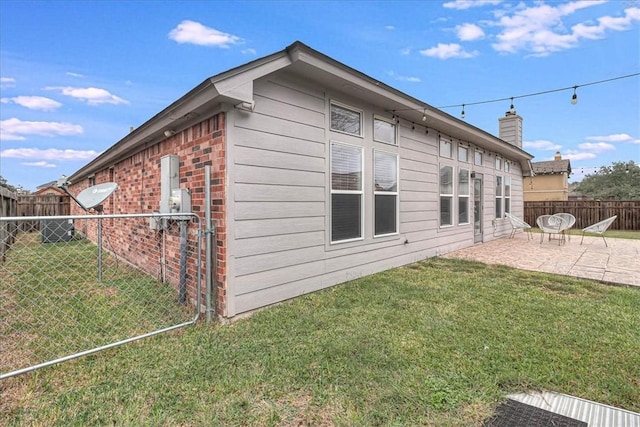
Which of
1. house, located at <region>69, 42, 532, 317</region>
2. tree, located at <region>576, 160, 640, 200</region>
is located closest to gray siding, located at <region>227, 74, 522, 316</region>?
house, located at <region>69, 42, 532, 317</region>

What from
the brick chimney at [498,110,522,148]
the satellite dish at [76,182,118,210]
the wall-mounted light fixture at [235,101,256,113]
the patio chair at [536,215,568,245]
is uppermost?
the brick chimney at [498,110,522,148]

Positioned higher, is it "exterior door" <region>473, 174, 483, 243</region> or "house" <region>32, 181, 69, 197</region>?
"house" <region>32, 181, 69, 197</region>

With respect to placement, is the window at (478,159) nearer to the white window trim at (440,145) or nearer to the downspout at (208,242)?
the white window trim at (440,145)

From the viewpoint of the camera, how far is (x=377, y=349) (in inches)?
100

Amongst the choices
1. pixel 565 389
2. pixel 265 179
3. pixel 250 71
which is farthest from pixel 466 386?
pixel 250 71

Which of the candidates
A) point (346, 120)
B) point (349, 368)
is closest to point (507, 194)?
point (346, 120)

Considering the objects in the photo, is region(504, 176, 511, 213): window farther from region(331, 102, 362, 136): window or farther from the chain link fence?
the chain link fence

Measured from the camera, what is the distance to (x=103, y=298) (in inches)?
155

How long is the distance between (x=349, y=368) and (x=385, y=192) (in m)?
3.46

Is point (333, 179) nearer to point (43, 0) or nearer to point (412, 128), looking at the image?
point (412, 128)

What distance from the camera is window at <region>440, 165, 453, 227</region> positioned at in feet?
23.1

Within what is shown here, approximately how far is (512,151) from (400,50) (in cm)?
477

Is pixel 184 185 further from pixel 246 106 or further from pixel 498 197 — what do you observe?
pixel 498 197

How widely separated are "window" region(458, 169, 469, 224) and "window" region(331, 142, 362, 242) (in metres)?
4.21
